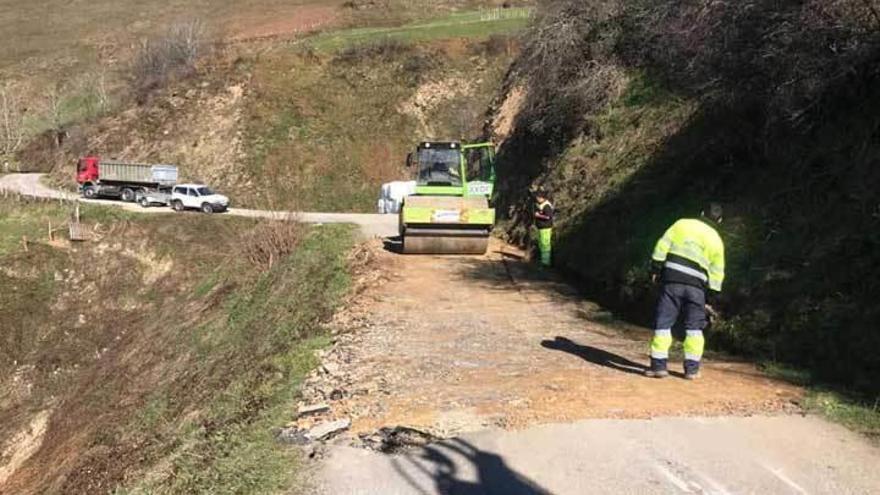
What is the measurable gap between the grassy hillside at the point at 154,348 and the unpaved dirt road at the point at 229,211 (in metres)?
2.81

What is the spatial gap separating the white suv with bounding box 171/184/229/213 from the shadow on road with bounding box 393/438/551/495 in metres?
38.2

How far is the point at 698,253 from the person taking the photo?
8.70 metres

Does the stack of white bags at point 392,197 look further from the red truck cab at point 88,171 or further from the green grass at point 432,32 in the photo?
the green grass at point 432,32

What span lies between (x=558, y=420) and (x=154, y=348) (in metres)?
16.5

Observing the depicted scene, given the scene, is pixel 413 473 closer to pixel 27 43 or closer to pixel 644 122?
pixel 644 122

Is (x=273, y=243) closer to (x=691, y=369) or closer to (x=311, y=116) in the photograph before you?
(x=691, y=369)

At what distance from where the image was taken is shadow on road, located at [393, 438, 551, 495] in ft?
19.2

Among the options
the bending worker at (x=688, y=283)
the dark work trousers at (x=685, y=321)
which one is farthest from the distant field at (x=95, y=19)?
the dark work trousers at (x=685, y=321)

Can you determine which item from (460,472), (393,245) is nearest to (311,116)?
(393,245)

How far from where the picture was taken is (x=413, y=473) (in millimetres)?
6238

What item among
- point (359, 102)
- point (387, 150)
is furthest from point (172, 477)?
point (359, 102)

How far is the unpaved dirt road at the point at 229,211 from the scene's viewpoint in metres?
32.2

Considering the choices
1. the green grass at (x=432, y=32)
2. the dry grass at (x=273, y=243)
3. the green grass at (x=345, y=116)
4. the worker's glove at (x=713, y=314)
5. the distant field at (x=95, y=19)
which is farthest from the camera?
the distant field at (x=95, y=19)

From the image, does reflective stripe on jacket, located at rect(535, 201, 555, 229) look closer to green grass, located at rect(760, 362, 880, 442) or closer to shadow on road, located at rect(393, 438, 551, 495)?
green grass, located at rect(760, 362, 880, 442)
